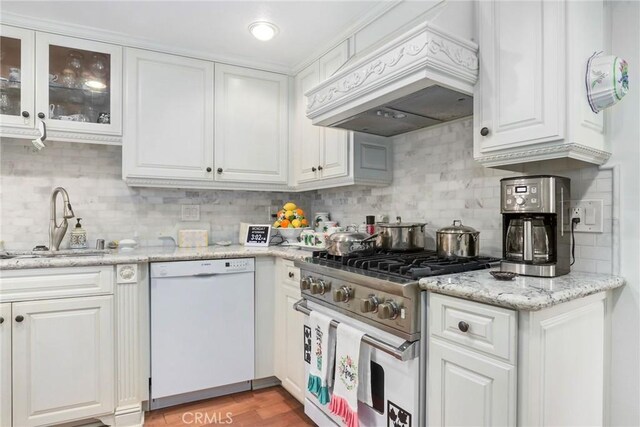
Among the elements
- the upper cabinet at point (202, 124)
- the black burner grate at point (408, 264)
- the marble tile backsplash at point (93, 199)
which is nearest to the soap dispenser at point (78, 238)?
the marble tile backsplash at point (93, 199)

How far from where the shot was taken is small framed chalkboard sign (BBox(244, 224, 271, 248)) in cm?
269

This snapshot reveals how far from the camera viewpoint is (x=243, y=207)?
3.06 metres

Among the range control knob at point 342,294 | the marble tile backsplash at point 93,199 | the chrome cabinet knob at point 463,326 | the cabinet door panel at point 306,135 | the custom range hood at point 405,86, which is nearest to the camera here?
the chrome cabinet knob at point 463,326

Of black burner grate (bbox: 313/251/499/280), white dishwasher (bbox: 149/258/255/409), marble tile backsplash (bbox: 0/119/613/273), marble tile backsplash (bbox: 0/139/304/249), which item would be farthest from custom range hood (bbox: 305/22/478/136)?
marble tile backsplash (bbox: 0/139/304/249)

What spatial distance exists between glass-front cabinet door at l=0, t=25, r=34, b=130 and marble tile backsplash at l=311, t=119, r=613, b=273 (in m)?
2.18

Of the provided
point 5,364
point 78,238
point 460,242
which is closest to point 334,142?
point 460,242

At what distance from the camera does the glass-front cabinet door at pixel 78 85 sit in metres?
2.22

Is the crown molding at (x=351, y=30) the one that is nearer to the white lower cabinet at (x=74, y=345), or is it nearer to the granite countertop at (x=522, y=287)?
the granite countertop at (x=522, y=287)

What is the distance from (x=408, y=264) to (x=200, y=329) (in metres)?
1.43

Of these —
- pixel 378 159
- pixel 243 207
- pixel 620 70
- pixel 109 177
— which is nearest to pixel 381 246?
pixel 378 159

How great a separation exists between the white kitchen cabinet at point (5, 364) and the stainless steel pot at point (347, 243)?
5.48ft

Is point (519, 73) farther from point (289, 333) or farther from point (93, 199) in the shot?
point (93, 199)

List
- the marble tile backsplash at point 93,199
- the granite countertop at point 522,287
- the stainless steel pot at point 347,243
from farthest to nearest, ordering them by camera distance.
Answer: the marble tile backsplash at point 93,199
the stainless steel pot at point 347,243
the granite countertop at point 522,287

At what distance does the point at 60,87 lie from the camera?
228cm
